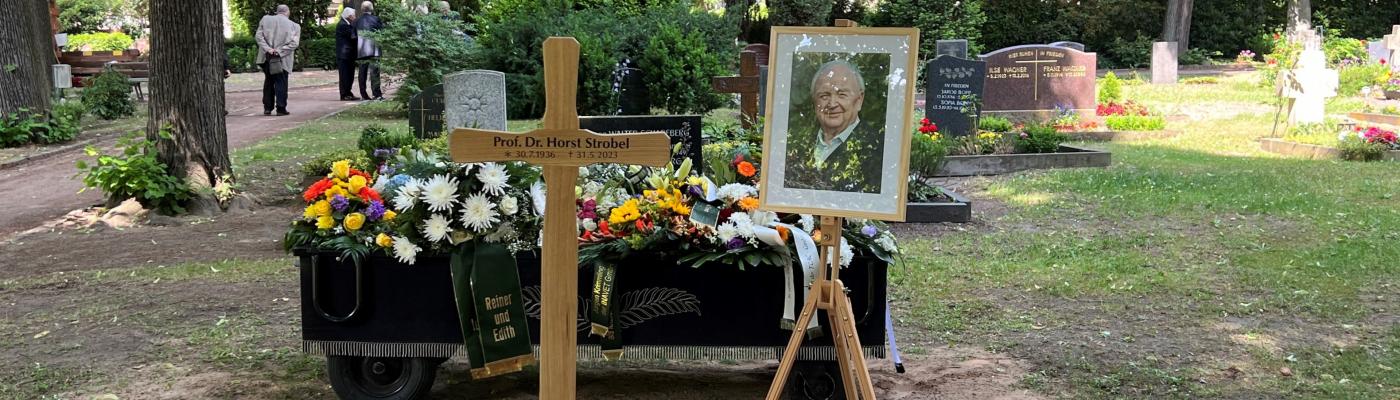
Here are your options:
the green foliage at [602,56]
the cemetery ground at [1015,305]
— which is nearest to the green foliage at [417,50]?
the green foliage at [602,56]

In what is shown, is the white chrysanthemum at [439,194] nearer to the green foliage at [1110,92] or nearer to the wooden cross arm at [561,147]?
the wooden cross arm at [561,147]

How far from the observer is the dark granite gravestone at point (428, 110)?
10.1 metres

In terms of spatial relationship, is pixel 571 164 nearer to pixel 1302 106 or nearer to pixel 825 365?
pixel 825 365

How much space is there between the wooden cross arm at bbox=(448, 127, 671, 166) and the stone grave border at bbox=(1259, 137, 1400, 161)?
1104cm

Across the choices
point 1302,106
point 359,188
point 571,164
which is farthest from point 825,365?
point 1302,106

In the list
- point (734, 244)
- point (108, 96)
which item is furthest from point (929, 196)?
point (108, 96)

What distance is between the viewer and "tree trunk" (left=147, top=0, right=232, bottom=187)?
9.18 metres

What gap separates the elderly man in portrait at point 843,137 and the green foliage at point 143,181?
271 inches

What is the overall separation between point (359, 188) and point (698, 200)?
129 cm

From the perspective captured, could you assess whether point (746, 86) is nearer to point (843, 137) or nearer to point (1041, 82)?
point (1041, 82)

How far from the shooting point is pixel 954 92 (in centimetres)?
1274

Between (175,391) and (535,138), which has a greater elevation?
(535,138)

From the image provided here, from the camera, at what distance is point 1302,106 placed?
45.6ft

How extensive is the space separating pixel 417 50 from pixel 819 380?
523 inches
